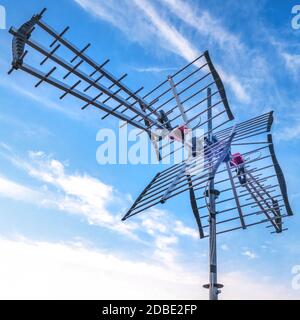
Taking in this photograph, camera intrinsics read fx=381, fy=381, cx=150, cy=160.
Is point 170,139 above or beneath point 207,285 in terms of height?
above

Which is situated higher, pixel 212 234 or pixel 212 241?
pixel 212 234

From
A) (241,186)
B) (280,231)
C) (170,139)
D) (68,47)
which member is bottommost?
(280,231)

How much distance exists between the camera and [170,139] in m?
8.98

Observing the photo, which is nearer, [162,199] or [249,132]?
[162,199]

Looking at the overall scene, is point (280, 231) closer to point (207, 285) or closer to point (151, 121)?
point (207, 285)

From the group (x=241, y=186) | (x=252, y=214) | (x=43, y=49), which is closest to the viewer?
(x=43, y=49)

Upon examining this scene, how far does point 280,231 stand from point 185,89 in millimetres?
4053

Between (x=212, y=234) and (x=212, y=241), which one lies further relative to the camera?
(x=212, y=234)

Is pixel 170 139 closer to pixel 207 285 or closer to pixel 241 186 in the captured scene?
pixel 241 186

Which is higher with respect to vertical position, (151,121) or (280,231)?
(151,121)

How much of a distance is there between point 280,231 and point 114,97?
16.5 feet

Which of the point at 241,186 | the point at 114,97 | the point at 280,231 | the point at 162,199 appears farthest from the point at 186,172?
the point at 280,231
